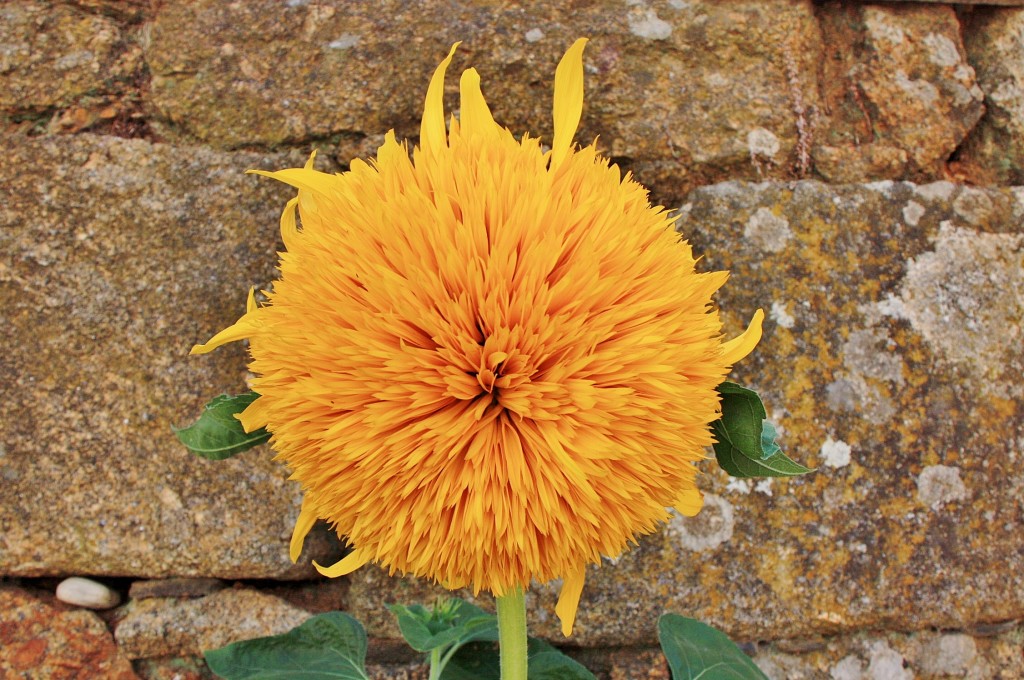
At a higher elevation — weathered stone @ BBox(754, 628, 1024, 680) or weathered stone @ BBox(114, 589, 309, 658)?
weathered stone @ BBox(114, 589, 309, 658)

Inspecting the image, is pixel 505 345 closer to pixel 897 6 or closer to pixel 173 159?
pixel 173 159

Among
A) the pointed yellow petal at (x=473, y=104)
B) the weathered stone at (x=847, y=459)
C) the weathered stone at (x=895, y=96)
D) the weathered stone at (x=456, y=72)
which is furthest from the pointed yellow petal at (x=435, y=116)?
the weathered stone at (x=895, y=96)

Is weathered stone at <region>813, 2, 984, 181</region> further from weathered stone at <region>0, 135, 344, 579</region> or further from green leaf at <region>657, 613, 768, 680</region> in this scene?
weathered stone at <region>0, 135, 344, 579</region>

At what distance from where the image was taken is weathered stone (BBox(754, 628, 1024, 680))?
1242 millimetres

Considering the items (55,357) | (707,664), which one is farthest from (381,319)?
(55,357)

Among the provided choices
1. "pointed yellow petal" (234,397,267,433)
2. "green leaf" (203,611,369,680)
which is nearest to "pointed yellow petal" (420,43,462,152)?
"pointed yellow petal" (234,397,267,433)

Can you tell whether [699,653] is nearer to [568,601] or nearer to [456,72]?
[568,601]

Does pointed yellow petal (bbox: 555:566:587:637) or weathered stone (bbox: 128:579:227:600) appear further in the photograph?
weathered stone (bbox: 128:579:227:600)

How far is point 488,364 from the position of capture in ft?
2.18

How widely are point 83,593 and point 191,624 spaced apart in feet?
0.58

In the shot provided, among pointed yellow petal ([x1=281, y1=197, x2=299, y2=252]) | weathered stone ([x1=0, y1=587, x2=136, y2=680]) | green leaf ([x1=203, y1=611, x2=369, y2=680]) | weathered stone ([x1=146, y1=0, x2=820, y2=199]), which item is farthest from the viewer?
weathered stone ([x1=146, y1=0, x2=820, y2=199])

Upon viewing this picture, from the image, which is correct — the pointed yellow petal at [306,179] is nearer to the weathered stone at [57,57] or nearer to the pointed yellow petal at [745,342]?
the pointed yellow petal at [745,342]

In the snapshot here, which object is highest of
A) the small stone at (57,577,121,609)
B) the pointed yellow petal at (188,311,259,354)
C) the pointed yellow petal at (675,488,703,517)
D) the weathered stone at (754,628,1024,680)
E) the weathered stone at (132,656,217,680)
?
the pointed yellow petal at (188,311,259,354)

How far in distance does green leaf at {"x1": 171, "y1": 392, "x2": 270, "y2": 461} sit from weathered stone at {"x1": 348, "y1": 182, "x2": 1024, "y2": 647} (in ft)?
1.40
